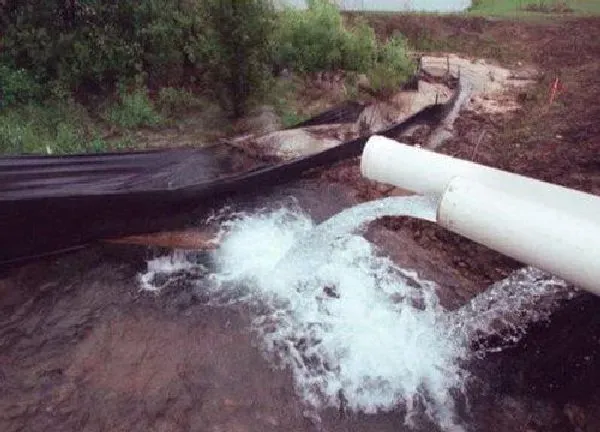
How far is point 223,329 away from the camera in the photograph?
3.40 m

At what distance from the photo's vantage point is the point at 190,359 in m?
3.12

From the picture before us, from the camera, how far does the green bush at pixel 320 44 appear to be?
7.00 m

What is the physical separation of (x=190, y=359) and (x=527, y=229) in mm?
2200

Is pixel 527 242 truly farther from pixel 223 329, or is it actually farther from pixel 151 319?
pixel 151 319

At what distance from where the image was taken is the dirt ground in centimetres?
279

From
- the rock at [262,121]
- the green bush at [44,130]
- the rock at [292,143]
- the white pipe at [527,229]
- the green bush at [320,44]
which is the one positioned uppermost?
the green bush at [320,44]

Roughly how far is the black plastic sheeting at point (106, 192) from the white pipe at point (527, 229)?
2.54m

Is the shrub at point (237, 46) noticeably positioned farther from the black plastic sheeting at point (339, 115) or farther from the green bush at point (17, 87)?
the green bush at point (17, 87)

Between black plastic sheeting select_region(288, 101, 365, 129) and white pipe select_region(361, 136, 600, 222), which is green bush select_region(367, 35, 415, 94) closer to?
black plastic sheeting select_region(288, 101, 365, 129)

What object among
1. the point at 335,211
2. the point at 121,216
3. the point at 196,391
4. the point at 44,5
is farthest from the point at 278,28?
the point at 196,391

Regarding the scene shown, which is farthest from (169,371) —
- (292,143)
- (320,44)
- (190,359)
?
(320,44)

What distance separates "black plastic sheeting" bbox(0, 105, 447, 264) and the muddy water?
13.4 inches

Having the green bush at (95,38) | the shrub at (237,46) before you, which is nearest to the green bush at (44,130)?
the green bush at (95,38)

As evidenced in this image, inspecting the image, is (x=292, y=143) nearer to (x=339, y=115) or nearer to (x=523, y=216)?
(x=339, y=115)
